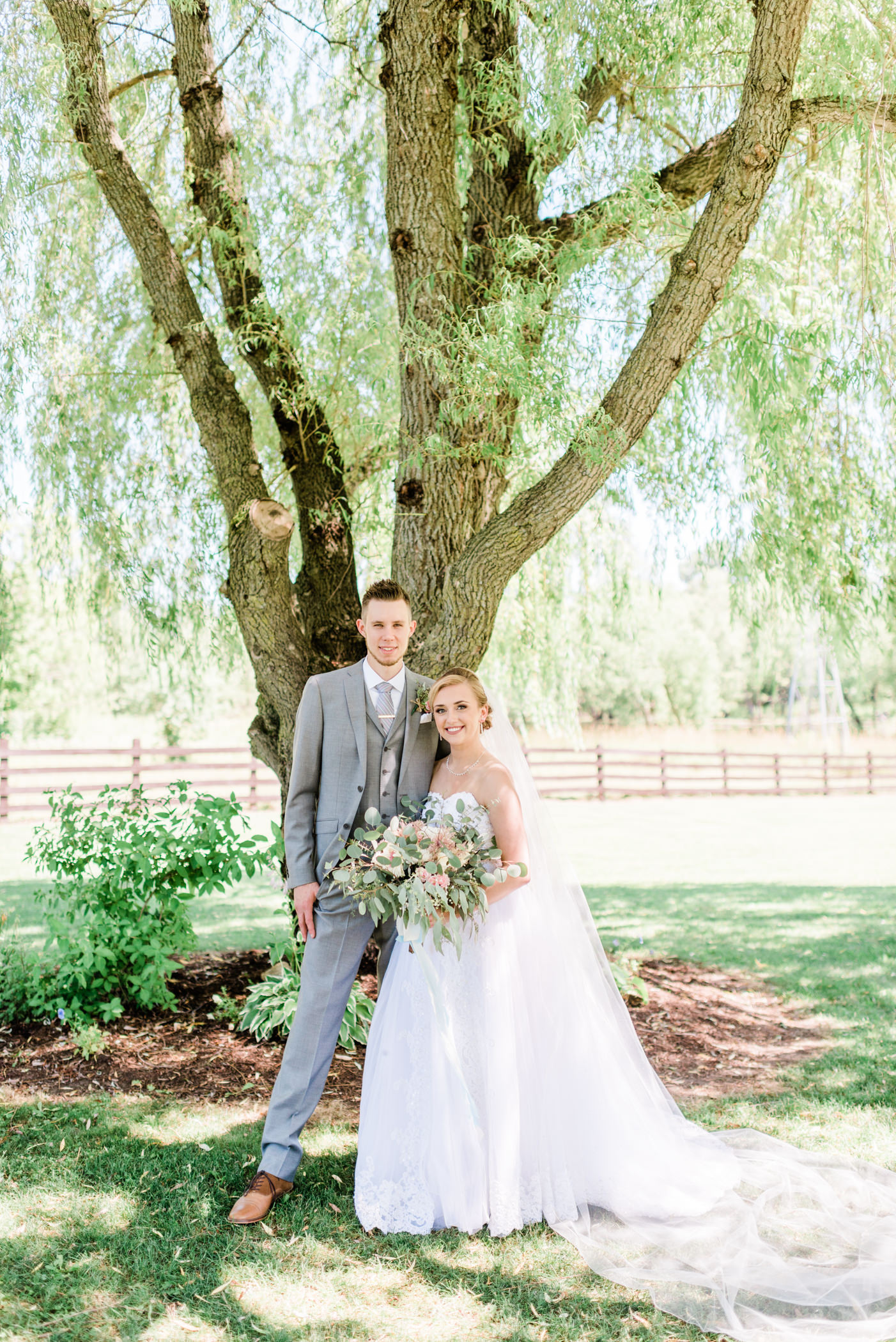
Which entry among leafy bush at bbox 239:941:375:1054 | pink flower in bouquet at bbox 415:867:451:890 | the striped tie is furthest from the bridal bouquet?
leafy bush at bbox 239:941:375:1054

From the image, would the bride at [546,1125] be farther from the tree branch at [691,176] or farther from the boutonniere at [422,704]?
the tree branch at [691,176]

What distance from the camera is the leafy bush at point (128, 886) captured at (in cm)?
488

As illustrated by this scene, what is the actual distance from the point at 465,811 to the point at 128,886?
2.27 metres

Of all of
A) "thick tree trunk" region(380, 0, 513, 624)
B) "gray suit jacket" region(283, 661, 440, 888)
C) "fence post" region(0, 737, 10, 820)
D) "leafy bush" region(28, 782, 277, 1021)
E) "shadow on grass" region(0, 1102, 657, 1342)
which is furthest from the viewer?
"fence post" region(0, 737, 10, 820)

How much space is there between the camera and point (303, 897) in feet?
11.4

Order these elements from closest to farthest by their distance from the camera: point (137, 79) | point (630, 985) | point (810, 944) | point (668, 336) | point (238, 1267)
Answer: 1. point (238, 1267)
2. point (668, 336)
3. point (137, 79)
4. point (630, 985)
5. point (810, 944)

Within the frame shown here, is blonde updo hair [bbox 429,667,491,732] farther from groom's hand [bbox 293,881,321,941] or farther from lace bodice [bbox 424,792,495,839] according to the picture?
groom's hand [bbox 293,881,321,941]

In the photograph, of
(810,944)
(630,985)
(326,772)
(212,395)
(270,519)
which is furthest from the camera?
(810,944)

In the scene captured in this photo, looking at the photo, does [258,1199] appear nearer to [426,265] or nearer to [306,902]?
[306,902]

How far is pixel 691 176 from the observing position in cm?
497

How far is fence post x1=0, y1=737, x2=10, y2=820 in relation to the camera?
45.0ft

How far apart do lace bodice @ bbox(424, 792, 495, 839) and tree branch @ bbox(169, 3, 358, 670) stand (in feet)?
5.44

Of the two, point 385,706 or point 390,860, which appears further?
point 385,706

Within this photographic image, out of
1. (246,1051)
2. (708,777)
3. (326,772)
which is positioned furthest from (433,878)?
(708,777)
